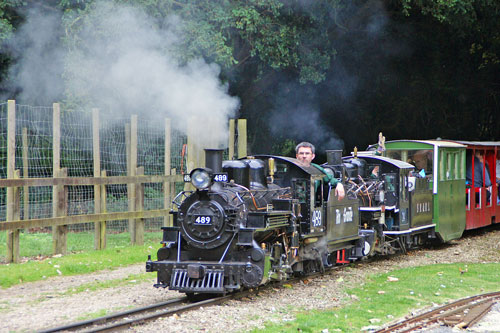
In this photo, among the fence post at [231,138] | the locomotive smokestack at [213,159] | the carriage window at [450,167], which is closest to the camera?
the locomotive smokestack at [213,159]

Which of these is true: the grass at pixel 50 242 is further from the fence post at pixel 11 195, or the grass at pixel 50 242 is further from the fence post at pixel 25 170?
the fence post at pixel 11 195

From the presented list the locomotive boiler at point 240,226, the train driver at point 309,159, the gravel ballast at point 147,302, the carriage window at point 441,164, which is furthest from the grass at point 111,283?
the carriage window at point 441,164

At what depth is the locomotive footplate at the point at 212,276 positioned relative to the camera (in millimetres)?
8156

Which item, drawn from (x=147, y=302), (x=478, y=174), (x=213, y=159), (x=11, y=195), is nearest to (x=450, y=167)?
(x=478, y=174)

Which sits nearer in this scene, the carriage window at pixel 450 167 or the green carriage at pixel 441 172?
the green carriage at pixel 441 172

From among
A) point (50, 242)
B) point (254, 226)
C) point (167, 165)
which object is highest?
point (167, 165)

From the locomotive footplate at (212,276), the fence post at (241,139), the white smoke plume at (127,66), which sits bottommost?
the locomotive footplate at (212,276)

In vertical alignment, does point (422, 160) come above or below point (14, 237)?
above

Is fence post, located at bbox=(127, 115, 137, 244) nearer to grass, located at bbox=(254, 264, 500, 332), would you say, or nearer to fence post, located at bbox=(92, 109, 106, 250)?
fence post, located at bbox=(92, 109, 106, 250)

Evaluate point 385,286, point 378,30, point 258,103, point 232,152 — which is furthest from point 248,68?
point 385,286

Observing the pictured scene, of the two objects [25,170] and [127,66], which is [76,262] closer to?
[25,170]

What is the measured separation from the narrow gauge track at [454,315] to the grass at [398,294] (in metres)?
0.27

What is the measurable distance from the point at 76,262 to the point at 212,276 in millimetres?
3665

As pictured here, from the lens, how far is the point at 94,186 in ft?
40.3
